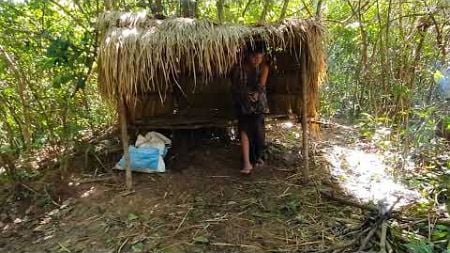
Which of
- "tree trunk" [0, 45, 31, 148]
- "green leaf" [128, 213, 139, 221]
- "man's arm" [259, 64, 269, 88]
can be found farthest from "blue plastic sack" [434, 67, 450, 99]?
"tree trunk" [0, 45, 31, 148]

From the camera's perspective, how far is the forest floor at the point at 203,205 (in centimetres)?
372

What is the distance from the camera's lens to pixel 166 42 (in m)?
4.08

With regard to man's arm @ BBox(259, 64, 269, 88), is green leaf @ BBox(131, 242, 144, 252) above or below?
below

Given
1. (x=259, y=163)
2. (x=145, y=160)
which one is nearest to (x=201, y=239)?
(x=145, y=160)

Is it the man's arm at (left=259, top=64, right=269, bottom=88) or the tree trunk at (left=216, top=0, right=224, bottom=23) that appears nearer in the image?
the man's arm at (left=259, top=64, right=269, bottom=88)

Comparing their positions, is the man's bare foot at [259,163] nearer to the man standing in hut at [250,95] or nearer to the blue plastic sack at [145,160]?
the man standing in hut at [250,95]

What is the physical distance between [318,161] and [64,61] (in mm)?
3070

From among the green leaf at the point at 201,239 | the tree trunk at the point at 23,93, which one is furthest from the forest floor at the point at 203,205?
the tree trunk at the point at 23,93

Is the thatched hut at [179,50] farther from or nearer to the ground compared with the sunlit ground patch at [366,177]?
farther from the ground

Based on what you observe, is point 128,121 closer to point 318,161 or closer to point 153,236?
point 153,236

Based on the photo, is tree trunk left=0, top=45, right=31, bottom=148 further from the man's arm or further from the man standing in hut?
the man's arm

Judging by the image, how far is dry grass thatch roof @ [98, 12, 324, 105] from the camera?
159 inches

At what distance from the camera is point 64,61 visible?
4.82 metres

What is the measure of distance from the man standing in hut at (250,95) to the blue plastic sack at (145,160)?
35.5 inches
